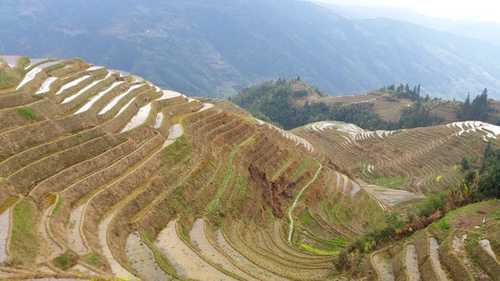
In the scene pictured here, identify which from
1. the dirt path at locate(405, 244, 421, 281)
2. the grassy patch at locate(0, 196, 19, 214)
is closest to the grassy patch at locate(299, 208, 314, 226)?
the dirt path at locate(405, 244, 421, 281)

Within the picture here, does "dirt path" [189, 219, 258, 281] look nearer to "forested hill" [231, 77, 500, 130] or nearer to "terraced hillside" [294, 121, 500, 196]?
"terraced hillside" [294, 121, 500, 196]

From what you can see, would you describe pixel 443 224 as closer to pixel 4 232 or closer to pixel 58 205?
pixel 58 205

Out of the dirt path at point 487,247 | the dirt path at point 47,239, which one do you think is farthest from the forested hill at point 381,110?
the dirt path at point 47,239

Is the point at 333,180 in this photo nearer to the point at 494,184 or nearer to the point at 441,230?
the point at 494,184

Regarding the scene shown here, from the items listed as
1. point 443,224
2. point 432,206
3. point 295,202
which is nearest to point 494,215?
point 443,224

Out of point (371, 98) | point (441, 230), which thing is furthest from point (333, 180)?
point (371, 98)
